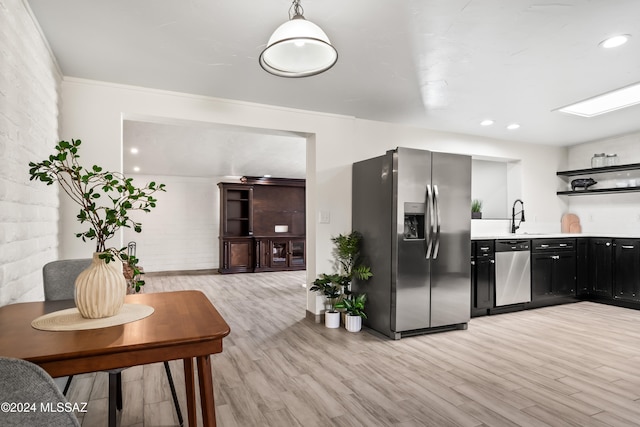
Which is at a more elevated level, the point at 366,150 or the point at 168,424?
the point at 366,150

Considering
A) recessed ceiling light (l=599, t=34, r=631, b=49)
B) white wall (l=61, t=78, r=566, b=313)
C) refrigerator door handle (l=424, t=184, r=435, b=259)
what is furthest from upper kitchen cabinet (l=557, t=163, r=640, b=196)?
refrigerator door handle (l=424, t=184, r=435, b=259)

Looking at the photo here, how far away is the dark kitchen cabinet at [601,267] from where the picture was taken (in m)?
4.83

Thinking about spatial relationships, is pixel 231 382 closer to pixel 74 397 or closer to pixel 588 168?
pixel 74 397

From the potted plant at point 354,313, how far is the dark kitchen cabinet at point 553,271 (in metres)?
2.46

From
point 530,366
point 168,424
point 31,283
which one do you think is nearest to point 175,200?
point 31,283

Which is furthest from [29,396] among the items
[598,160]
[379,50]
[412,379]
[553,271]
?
[598,160]

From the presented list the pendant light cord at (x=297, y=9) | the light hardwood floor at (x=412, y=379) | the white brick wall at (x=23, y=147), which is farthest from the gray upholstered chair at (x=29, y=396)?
the pendant light cord at (x=297, y=9)

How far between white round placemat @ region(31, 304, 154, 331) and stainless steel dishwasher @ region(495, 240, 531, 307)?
159 inches

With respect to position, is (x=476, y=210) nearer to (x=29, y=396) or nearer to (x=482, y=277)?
(x=482, y=277)

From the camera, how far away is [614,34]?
92.1 inches

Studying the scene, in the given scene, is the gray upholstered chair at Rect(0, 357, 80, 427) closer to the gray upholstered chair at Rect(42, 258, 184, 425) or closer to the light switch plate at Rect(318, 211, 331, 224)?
the gray upholstered chair at Rect(42, 258, 184, 425)

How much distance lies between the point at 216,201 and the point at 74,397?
674 centimetres

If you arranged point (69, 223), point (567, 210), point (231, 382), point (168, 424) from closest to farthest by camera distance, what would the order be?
point (168, 424) < point (231, 382) < point (69, 223) < point (567, 210)

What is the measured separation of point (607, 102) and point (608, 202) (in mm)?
2472
